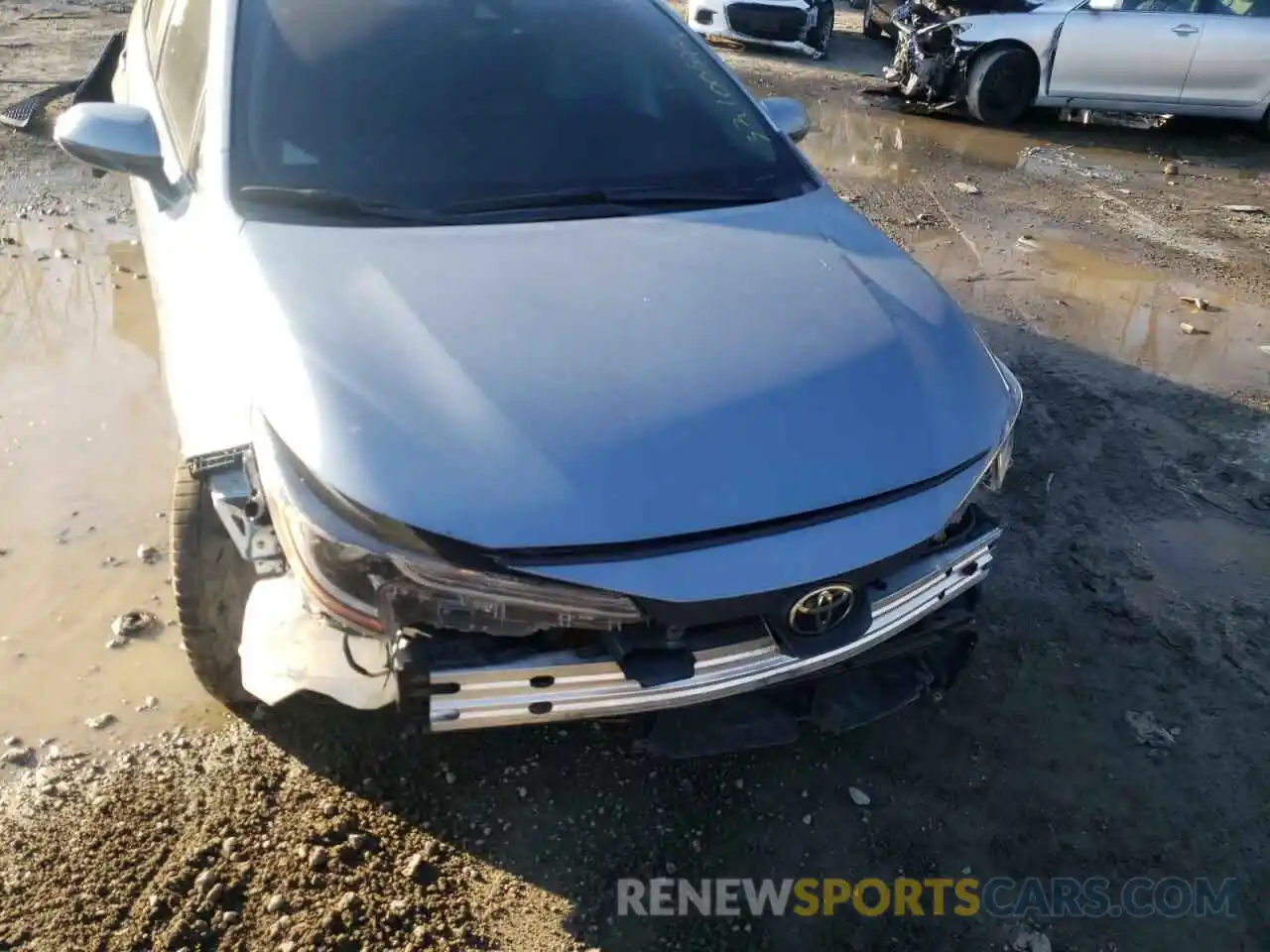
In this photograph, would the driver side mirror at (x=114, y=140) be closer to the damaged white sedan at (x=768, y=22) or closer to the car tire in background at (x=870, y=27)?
the damaged white sedan at (x=768, y=22)

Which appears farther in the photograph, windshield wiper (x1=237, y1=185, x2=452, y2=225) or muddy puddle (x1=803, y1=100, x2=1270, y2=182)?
muddy puddle (x1=803, y1=100, x2=1270, y2=182)

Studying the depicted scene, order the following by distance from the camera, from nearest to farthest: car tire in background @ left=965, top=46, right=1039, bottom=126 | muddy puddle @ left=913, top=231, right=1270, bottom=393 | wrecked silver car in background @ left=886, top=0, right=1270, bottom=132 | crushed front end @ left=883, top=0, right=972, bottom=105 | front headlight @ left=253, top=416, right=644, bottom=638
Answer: front headlight @ left=253, top=416, right=644, bottom=638 < muddy puddle @ left=913, top=231, right=1270, bottom=393 < wrecked silver car in background @ left=886, top=0, right=1270, bottom=132 < car tire in background @ left=965, top=46, right=1039, bottom=126 < crushed front end @ left=883, top=0, right=972, bottom=105

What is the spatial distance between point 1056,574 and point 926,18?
6732 mm

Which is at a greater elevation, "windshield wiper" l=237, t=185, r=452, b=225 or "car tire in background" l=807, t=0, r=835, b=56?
"windshield wiper" l=237, t=185, r=452, b=225

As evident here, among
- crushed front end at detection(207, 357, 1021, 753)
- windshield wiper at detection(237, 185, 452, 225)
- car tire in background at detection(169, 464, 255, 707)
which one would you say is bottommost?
car tire in background at detection(169, 464, 255, 707)

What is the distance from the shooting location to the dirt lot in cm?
208

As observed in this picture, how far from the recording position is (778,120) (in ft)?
10.4

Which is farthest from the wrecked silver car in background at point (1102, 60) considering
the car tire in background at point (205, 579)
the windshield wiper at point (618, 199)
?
the car tire in background at point (205, 579)

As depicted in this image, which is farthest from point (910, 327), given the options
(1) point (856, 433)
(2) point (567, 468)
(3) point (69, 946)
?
(3) point (69, 946)

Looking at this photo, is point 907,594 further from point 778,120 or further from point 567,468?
point 778,120

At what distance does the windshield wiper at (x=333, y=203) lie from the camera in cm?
228

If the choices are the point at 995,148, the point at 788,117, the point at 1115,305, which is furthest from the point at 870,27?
the point at 788,117

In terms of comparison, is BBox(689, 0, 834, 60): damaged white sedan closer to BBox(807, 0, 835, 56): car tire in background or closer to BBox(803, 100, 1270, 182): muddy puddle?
BBox(807, 0, 835, 56): car tire in background

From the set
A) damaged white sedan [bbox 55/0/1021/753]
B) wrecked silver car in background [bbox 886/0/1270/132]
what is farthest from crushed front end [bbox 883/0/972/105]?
damaged white sedan [bbox 55/0/1021/753]
